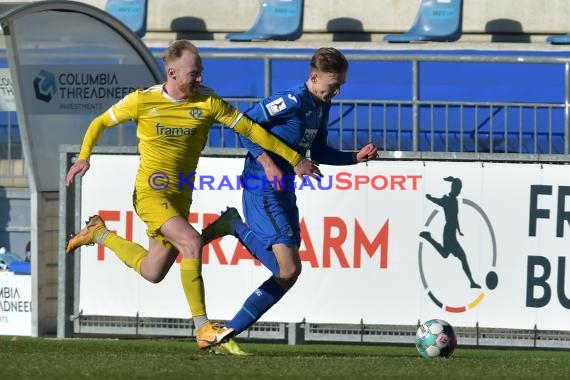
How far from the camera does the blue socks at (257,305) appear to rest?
30.3 ft

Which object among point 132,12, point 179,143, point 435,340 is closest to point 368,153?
point 179,143

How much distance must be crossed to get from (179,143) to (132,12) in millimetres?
12981

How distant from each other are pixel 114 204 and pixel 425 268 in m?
2.59

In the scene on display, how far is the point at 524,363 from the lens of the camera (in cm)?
875

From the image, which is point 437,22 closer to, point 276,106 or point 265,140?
point 276,106

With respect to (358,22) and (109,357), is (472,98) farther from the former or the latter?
(109,357)

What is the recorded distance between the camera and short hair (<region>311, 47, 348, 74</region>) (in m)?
9.01

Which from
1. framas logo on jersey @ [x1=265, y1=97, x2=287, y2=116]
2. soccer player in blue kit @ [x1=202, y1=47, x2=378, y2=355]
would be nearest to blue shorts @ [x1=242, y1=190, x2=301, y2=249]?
soccer player in blue kit @ [x1=202, y1=47, x2=378, y2=355]

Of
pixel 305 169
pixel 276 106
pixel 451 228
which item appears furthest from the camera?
Result: pixel 451 228

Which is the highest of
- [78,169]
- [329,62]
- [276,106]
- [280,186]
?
[329,62]

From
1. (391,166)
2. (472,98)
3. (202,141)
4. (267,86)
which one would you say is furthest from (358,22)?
(202,141)

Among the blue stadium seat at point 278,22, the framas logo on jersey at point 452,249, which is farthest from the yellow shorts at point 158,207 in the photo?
the blue stadium seat at point 278,22

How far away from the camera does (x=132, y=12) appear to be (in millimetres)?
21734

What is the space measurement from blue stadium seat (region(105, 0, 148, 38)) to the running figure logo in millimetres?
11195
